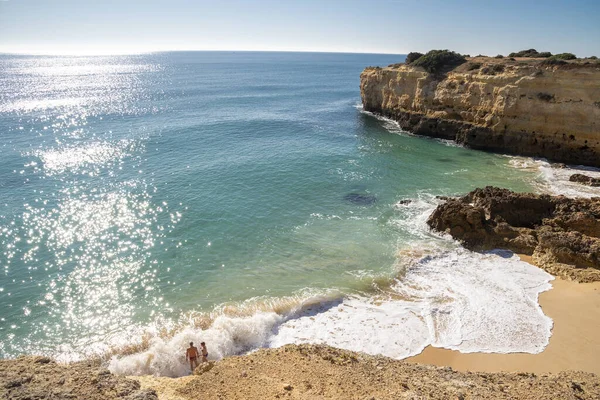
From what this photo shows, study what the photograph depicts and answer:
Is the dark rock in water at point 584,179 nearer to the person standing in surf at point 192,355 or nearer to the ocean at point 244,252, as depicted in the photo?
the ocean at point 244,252

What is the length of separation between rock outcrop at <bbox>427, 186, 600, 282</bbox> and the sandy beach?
306cm

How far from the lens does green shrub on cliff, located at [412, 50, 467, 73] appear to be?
1801 inches

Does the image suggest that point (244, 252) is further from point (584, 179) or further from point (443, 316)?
point (584, 179)

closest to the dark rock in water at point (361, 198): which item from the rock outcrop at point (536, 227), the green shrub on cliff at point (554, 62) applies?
the rock outcrop at point (536, 227)

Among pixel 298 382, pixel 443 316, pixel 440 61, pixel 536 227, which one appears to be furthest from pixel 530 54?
pixel 298 382

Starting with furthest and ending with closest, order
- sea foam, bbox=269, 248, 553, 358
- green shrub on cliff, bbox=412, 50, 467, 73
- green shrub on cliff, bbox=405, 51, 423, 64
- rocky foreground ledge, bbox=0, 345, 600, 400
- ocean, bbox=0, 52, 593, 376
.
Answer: green shrub on cliff, bbox=405, 51, 423, 64 < green shrub on cliff, bbox=412, 50, 467, 73 < ocean, bbox=0, 52, 593, 376 < sea foam, bbox=269, 248, 553, 358 < rocky foreground ledge, bbox=0, 345, 600, 400

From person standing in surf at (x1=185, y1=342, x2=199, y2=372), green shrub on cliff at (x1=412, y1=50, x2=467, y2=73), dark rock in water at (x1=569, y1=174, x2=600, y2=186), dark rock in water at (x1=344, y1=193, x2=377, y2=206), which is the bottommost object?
person standing in surf at (x1=185, y1=342, x2=199, y2=372)

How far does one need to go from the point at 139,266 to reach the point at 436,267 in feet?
52.9

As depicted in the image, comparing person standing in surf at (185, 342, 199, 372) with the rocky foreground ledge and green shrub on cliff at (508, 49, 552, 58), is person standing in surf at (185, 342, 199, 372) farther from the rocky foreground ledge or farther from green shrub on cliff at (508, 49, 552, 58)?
green shrub on cliff at (508, 49, 552, 58)

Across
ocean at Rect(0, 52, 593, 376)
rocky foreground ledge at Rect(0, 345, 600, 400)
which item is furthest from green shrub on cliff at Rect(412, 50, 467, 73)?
rocky foreground ledge at Rect(0, 345, 600, 400)

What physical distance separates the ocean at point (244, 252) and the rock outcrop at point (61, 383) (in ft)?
10.8

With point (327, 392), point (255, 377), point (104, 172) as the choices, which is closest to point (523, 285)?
point (327, 392)

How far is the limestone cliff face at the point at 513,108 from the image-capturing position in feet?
111

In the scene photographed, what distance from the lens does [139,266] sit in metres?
20.0
